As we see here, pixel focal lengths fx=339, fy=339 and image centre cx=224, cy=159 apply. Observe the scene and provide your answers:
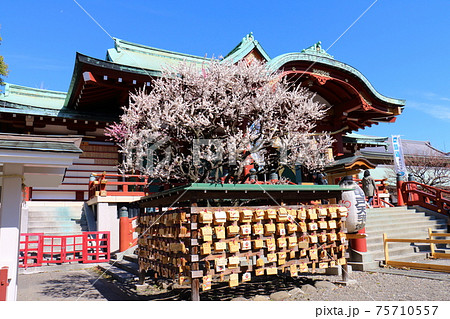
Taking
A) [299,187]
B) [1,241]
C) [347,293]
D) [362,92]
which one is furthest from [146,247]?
[362,92]

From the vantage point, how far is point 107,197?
40.8 ft

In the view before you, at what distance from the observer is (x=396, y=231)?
12.0m

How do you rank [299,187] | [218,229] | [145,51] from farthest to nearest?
[145,51]
[299,187]
[218,229]

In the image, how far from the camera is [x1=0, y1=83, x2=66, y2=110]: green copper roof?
16078 mm

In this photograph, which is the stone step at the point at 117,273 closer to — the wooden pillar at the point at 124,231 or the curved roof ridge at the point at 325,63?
the wooden pillar at the point at 124,231

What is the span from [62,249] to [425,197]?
49.4 feet

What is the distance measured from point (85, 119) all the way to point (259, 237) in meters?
10.7

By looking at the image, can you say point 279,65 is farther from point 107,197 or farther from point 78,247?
point 78,247

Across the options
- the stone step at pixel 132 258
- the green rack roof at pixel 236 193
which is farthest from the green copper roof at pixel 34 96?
the green rack roof at pixel 236 193

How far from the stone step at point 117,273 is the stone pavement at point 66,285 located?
0.74 feet

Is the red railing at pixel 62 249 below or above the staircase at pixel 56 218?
below

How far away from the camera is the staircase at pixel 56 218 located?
1215 centimetres

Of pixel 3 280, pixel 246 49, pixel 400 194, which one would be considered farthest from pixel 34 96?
pixel 400 194

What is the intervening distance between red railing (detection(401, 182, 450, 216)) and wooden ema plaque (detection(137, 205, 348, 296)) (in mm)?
9572
